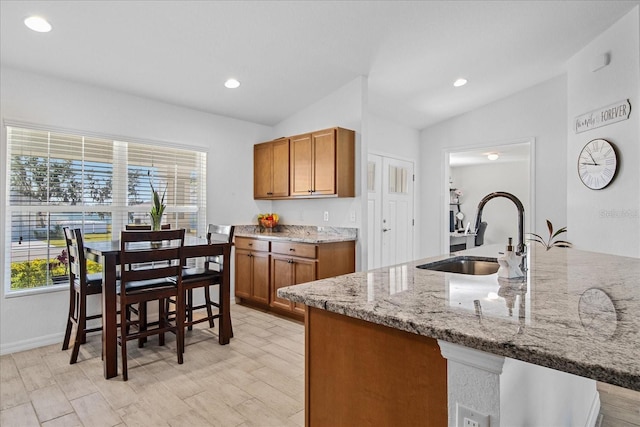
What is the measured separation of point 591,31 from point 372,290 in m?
3.97

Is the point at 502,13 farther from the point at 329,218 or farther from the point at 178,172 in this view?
the point at 178,172

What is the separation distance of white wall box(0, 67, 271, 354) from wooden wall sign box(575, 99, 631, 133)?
3.72m

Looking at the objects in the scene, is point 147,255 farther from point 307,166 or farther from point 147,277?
point 307,166

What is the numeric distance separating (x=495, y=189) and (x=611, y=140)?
5.82 metres

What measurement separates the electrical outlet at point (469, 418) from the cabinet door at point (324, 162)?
3059mm

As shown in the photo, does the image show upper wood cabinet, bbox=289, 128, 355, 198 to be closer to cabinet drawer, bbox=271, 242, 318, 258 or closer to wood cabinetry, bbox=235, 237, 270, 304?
cabinet drawer, bbox=271, 242, 318, 258

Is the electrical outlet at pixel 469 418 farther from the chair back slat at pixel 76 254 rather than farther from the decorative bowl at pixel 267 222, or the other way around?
the decorative bowl at pixel 267 222

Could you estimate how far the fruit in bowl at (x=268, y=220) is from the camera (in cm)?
475

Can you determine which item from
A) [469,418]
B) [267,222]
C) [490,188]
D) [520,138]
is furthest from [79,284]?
[490,188]

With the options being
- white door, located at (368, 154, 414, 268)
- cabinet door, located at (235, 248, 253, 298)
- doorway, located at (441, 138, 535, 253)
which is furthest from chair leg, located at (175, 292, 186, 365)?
doorway, located at (441, 138, 535, 253)

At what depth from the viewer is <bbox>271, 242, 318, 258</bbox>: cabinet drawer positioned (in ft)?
11.8

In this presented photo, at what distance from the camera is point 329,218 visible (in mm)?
4254

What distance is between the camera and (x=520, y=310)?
93 centimetres

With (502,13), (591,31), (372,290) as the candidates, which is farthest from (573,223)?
(372,290)
